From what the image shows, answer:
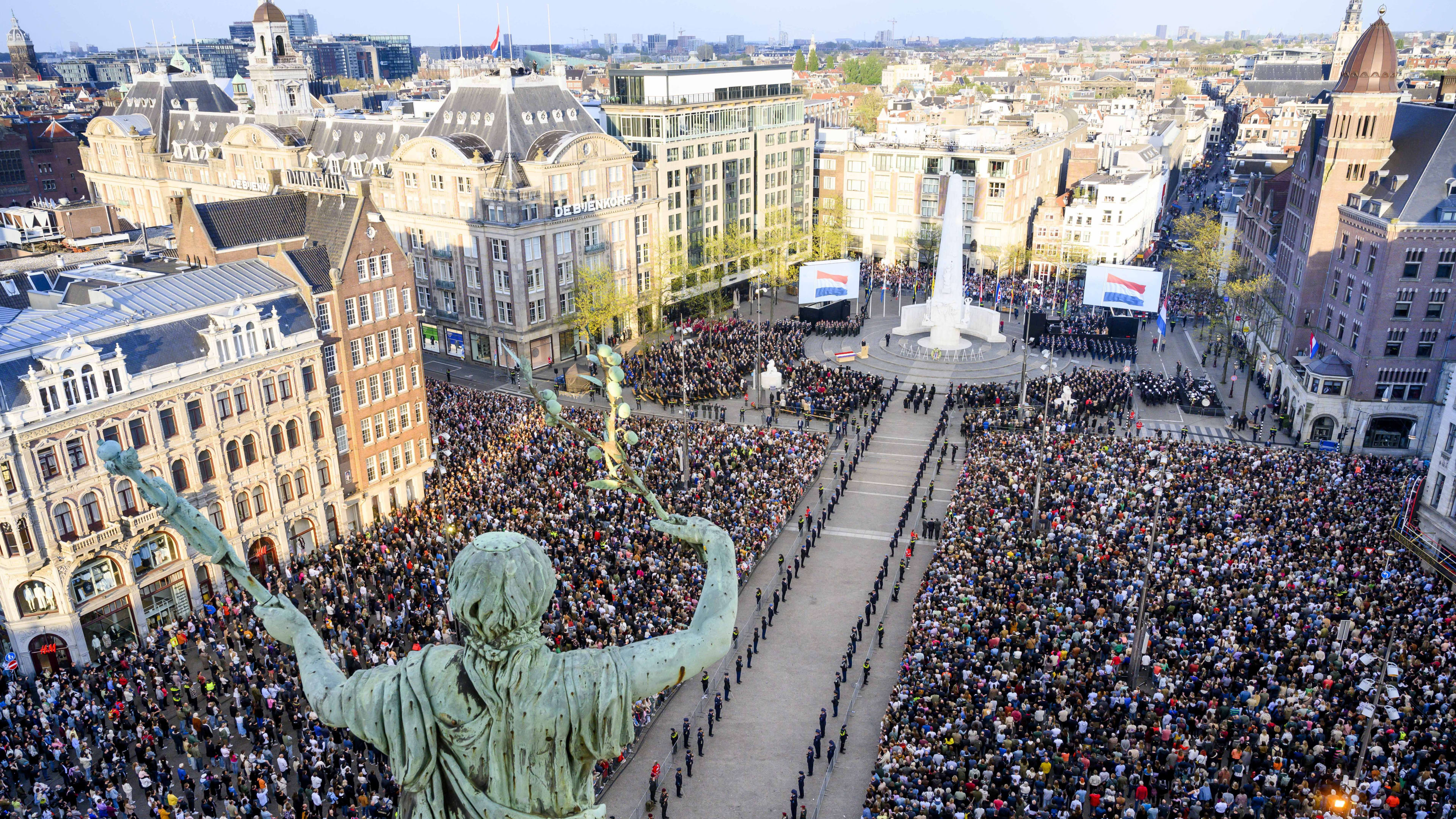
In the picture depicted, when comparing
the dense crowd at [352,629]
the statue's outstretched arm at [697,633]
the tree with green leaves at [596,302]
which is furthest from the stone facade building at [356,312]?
the statue's outstretched arm at [697,633]

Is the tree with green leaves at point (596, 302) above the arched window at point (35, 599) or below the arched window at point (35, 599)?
above

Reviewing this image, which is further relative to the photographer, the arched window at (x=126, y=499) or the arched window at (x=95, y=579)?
the arched window at (x=126, y=499)

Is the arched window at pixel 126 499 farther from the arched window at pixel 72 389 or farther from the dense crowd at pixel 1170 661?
the dense crowd at pixel 1170 661

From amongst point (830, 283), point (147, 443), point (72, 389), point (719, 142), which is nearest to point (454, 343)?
point (830, 283)

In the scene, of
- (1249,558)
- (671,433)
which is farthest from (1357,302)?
(671,433)

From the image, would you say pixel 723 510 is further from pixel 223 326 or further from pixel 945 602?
pixel 223 326

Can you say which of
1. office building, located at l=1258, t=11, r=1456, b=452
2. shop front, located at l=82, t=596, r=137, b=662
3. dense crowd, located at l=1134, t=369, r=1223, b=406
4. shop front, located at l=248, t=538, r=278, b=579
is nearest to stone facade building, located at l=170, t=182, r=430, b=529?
shop front, located at l=248, t=538, r=278, b=579
